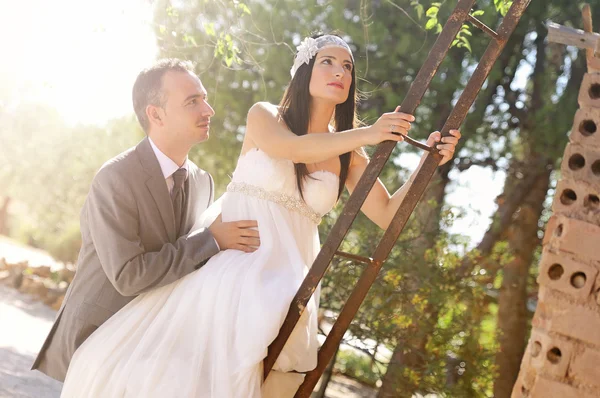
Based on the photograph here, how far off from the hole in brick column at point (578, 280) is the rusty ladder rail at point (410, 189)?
3.58ft

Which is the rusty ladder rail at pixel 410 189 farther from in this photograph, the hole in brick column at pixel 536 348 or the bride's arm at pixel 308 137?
the hole in brick column at pixel 536 348

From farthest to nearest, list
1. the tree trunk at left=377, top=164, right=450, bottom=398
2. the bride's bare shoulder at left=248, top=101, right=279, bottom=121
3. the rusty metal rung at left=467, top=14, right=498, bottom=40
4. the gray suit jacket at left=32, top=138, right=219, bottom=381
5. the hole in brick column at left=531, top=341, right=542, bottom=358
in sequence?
1. the tree trunk at left=377, top=164, right=450, bottom=398
2. the hole in brick column at left=531, top=341, right=542, bottom=358
3. the bride's bare shoulder at left=248, top=101, right=279, bottom=121
4. the gray suit jacket at left=32, top=138, right=219, bottom=381
5. the rusty metal rung at left=467, top=14, right=498, bottom=40

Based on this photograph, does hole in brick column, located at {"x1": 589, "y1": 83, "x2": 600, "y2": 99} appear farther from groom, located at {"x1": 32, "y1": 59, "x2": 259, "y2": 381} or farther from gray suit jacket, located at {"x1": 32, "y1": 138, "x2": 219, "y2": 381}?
gray suit jacket, located at {"x1": 32, "y1": 138, "x2": 219, "y2": 381}

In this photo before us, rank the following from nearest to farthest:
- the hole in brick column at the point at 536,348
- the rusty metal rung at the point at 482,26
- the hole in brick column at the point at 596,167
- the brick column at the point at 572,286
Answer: the rusty metal rung at the point at 482,26
the brick column at the point at 572,286
the hole in brick column at the point at 536,348
the hole in brick column at the point at 596,167

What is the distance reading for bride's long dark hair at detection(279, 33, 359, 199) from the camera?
271 cm

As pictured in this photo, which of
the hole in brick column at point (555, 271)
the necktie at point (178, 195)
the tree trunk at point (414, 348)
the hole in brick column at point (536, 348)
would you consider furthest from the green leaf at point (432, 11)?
the tree trunk at point (414, 348)

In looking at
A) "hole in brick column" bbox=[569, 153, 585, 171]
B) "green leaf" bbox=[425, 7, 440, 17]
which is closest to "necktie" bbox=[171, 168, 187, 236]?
"green leaf" bbox=[425, 7, 440, 17]

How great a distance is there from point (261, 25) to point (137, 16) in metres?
1.69

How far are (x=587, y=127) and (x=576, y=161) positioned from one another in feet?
0.57

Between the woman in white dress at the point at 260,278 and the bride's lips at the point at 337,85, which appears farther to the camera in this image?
the bride's lips at the point at 337,85

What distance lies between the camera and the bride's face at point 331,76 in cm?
272

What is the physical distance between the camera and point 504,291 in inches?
289

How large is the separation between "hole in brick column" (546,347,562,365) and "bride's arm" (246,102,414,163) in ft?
4.55

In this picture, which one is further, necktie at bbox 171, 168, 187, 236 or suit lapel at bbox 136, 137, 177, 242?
necktie at bbox 171, 168, 187, 236
